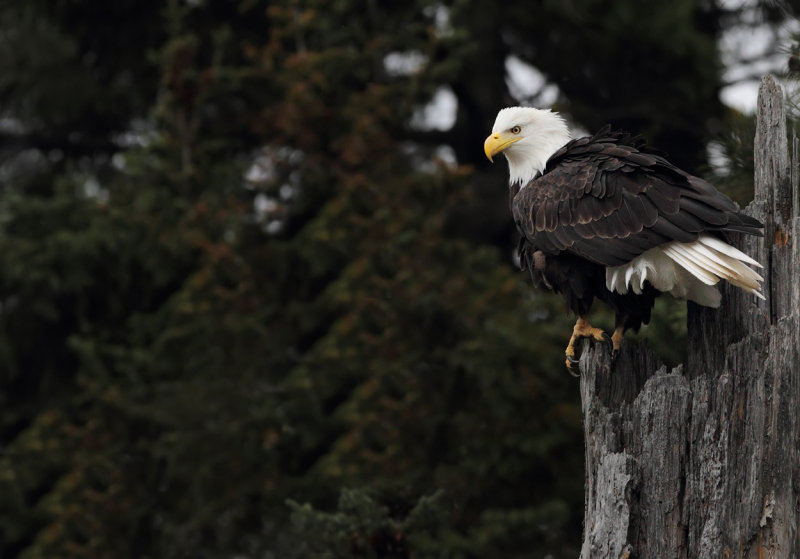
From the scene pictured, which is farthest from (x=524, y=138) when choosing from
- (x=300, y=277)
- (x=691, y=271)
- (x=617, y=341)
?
(x=300, y=277)

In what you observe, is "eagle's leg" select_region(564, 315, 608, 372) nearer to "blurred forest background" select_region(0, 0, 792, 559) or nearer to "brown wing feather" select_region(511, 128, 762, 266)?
"brown wing feather" select_region(511, 128, 762, 266)

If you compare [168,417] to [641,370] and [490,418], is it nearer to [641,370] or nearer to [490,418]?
[490,418]

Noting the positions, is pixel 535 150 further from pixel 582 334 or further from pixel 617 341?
pixel 617 341

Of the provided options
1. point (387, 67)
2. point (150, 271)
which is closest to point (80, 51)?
Result: point (150, 271)

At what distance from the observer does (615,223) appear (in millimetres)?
4348

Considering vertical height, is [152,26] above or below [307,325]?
above

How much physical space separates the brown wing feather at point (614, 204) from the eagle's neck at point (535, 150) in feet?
0.96

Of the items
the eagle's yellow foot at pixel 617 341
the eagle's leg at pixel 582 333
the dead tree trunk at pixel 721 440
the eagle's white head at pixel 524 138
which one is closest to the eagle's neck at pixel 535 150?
the eagle's white head at pixel 524 138

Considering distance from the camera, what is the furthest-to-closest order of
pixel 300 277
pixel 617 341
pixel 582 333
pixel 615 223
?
pixel 300 277 < pixel 582 333 < pixel 617 341 < pixel 615 223

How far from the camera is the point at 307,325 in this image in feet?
30.2

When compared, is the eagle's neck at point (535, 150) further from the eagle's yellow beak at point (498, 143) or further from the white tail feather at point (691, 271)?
the white tail feather at point (691, 271)

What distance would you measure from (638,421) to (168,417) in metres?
5.54

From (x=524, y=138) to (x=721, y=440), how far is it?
210 cm

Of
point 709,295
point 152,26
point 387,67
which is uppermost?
point 152,26
